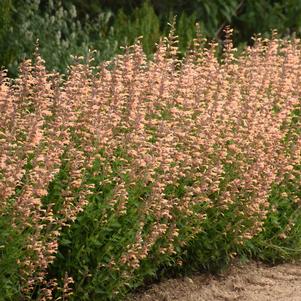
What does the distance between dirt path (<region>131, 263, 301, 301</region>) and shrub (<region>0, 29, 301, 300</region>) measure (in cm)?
13

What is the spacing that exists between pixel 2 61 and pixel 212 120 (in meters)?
3.90

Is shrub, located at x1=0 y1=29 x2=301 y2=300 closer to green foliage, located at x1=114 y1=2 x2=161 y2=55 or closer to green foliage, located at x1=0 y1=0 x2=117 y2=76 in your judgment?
green foliage, located at x1=0 y1=0 x2=117 y2=76

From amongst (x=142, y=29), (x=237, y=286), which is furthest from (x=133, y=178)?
(x=142, y=29)

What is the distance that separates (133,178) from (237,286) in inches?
55.9

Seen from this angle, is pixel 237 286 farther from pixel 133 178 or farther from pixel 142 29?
pixel 142 29

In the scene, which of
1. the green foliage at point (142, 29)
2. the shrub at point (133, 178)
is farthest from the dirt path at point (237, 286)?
the green foliage at point (142, 29)

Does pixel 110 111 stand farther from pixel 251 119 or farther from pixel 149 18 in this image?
pixel 149 18

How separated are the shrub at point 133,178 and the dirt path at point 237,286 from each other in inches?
5.0

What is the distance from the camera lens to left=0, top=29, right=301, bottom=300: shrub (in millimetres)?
4941

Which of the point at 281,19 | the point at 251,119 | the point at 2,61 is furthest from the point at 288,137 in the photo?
the point at 281,19

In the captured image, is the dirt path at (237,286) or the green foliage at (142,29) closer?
the dirt path at (237,286)

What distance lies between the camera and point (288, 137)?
7.36 meters

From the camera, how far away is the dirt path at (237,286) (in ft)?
20.0

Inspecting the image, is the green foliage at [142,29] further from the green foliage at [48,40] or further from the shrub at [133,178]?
the shrub at [133,178]
